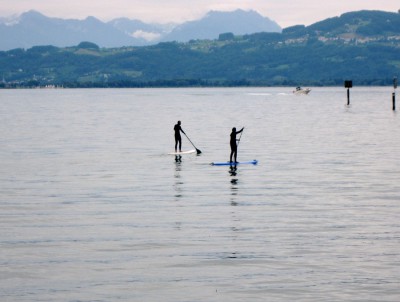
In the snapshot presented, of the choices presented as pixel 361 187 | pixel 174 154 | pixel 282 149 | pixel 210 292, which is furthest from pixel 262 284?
pixel 282 149

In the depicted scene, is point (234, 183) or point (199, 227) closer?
point (199, 227)

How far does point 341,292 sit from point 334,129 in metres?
92.4

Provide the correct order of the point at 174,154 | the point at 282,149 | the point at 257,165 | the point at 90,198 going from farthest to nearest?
the point at 282,149 → the point at 174,154 → the point at 257,165 → the point at 90,198

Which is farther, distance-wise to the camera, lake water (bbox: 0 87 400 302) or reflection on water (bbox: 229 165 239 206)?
reflection on water (bbox: 229 165 239 206)

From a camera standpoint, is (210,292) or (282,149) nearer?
(210,292)

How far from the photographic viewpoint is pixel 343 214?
134ft

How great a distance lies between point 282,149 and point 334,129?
119ft

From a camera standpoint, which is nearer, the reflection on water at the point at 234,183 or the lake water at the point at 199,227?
the lake water at the point at 199,227

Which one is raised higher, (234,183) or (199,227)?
(199,227)

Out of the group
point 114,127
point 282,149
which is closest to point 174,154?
point 282,149

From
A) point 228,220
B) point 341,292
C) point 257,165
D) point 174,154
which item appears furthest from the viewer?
point 174,154

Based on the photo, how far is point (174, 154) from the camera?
254 feet

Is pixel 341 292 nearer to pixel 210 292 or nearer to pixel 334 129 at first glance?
pixel 210 292

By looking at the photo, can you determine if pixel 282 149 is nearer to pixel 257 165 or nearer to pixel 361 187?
pixel 257 165
